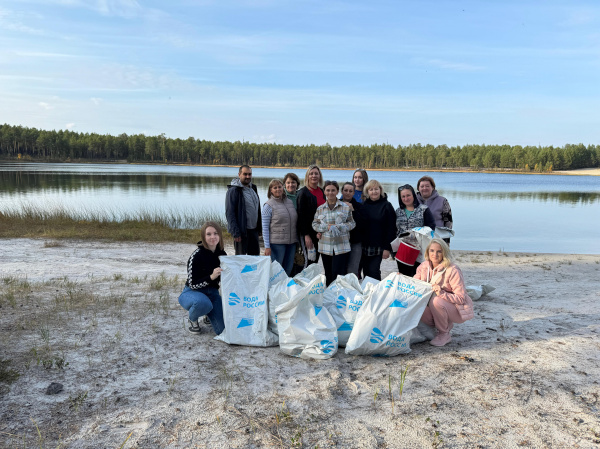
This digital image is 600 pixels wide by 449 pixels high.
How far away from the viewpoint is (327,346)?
12.8 feet

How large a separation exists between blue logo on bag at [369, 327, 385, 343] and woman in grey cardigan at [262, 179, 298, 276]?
6.50 ft

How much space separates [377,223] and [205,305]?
92.2 inches

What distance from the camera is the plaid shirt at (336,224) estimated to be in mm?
5217

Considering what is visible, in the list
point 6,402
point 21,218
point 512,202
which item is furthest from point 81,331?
point 512,202

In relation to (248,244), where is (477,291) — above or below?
below

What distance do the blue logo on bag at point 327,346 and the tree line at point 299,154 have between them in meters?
106

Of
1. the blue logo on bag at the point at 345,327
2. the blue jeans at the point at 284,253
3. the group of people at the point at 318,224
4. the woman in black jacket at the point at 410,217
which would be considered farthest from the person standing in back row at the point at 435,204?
the blue logo on bag at the point at 345,327

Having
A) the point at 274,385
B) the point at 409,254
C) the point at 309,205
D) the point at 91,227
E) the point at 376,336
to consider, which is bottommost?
the point at 91,227

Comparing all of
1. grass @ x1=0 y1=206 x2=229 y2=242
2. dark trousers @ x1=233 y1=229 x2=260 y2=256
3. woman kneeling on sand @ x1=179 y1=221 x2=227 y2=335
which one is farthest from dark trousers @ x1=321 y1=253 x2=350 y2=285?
grass @ x1=0 y1=206 x2=229 y2=242

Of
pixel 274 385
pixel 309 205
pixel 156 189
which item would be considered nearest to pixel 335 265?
pixel 309 205

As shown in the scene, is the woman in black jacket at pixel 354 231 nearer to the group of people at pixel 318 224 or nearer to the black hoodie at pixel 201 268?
the group of people at pixel 318 224

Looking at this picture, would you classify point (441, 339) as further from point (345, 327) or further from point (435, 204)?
point (435, 204)

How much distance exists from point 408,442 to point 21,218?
1615cm

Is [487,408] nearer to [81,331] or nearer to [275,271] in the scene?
[275,271]
